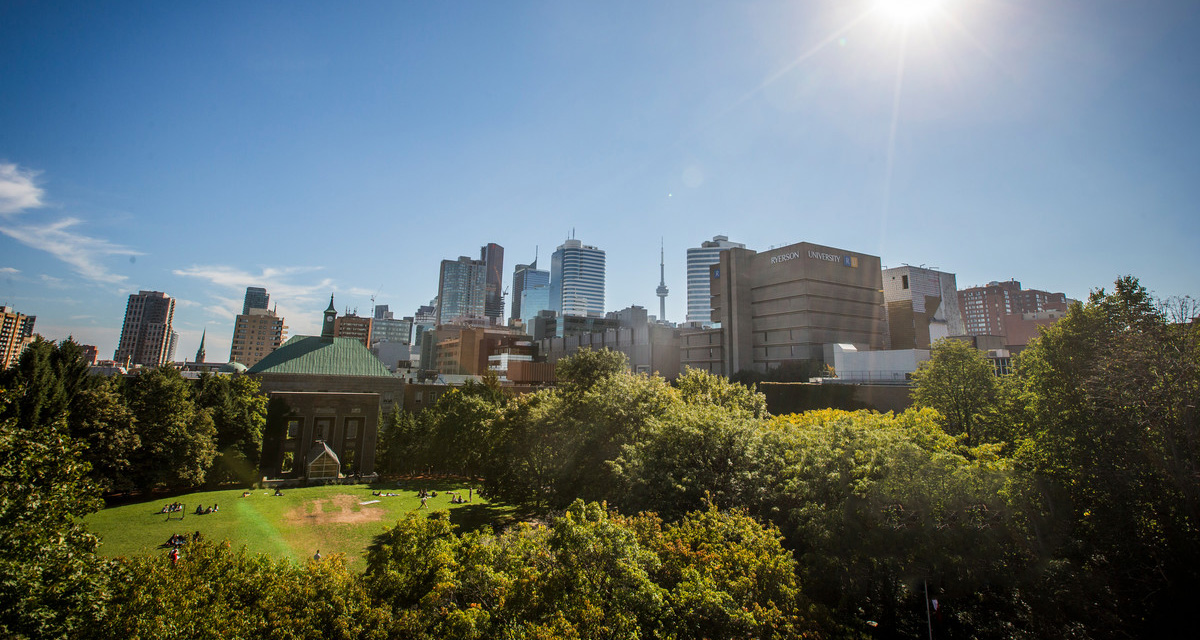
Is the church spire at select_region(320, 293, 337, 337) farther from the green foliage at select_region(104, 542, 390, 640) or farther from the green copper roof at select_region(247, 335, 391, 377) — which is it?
the green foliage at select_region(104, 542, 390, 640)

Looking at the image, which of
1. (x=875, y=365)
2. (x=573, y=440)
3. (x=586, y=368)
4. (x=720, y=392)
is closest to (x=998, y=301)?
(x=875, y=365)

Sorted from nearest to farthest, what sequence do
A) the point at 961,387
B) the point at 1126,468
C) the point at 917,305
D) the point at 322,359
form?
1. the point at 1126,468
2. the point at 961,387
3. the point at 322,359
4. the point at 917,305

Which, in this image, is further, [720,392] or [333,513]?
[720,392]

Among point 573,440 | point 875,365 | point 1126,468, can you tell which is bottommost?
point 573,440

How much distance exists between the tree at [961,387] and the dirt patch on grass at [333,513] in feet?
133

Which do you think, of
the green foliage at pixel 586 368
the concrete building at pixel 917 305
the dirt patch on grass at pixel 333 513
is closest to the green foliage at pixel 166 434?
the dirt patch on grass at pixel 333 513

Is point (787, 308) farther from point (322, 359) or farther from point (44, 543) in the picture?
point (44, 543)

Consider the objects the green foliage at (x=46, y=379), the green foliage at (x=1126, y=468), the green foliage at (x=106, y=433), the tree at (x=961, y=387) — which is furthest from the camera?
the tree at (x=961, y=387)

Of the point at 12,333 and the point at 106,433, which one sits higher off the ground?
the point at 12,333

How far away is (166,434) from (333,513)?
15665mm

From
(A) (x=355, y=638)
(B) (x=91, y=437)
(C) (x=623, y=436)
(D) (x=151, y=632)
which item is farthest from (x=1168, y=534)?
(B) (x=91, y=437)

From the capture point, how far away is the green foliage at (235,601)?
1036 cm

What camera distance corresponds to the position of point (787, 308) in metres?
107

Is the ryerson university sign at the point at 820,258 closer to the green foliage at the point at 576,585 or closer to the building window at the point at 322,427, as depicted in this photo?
the building window at the point at 322,427
